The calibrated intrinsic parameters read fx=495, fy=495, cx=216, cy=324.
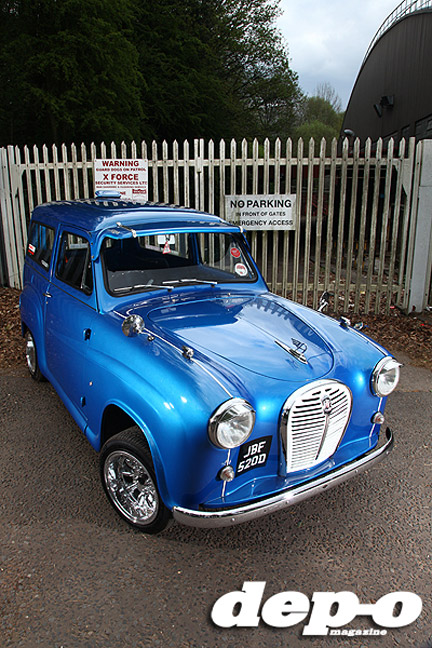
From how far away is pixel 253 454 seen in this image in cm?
255

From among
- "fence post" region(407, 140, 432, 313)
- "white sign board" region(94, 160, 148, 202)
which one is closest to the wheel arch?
"white sign board" region(94, 160, 148, 202)

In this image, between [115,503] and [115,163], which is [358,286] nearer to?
[115,163]

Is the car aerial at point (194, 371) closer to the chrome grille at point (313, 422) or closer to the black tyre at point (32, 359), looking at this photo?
the chrome grille at point (313, 422)

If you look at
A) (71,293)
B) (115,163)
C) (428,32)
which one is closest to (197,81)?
(428,32)

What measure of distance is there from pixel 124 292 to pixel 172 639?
2.12 m

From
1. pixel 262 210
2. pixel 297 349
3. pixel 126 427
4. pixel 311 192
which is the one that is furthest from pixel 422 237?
pixel 126 427

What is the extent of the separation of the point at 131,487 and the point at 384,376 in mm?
1680

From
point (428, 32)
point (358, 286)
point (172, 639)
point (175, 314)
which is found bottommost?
point (172, 639)

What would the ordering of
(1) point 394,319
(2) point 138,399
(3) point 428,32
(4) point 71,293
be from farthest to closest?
1. (3) point 428,32
2. (1) point 394,319
3. (4) point 71,293
4. (2) point 138,399

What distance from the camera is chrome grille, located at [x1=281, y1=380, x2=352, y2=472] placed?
2623 millimetres

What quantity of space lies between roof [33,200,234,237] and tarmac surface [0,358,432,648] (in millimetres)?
1791

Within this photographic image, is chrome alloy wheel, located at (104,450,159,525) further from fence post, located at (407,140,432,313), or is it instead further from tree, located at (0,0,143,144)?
tree, located at (0,0,143,144)

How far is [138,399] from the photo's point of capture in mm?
2652

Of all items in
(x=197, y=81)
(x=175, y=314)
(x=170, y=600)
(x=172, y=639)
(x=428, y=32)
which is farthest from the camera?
(x=197, y=81)
